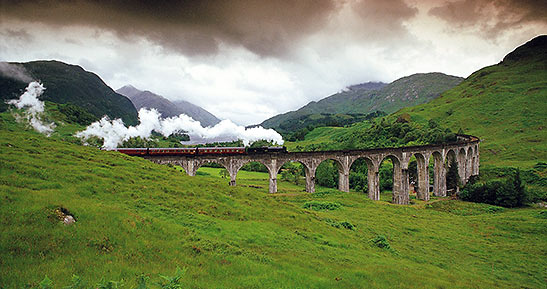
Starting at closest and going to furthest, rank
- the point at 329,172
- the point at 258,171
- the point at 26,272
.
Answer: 1. the point at 26,272
2. the point at 329,172
3. the point at 258,171

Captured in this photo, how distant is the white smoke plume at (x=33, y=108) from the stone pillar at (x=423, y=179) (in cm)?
13608

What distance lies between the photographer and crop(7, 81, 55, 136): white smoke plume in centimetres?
11306

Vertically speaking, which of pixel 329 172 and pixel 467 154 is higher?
pixel 467 154

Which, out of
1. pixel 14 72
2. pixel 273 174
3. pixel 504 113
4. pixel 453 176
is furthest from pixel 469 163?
pixel 14 72

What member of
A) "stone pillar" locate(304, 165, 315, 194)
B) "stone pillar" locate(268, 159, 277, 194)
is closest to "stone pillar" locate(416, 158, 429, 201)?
"stone pillar" locate(304, 165, 315, 194)

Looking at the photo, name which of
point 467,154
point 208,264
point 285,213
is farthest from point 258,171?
point 208,264

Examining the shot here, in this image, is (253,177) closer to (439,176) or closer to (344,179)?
(344,179)

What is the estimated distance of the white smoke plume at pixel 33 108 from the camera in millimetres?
113062

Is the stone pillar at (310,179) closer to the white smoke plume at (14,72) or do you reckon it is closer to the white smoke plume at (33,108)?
the white smoke plume at (33,108)

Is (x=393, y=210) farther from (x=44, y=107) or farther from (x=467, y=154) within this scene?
(x=44, y=107)

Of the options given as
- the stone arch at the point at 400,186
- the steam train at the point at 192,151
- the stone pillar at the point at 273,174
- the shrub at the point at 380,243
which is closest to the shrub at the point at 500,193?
the stone arch at the point at 400,186

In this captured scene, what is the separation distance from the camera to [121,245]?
10680mm

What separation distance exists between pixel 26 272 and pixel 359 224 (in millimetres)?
28825

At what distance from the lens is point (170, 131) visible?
14912cm
